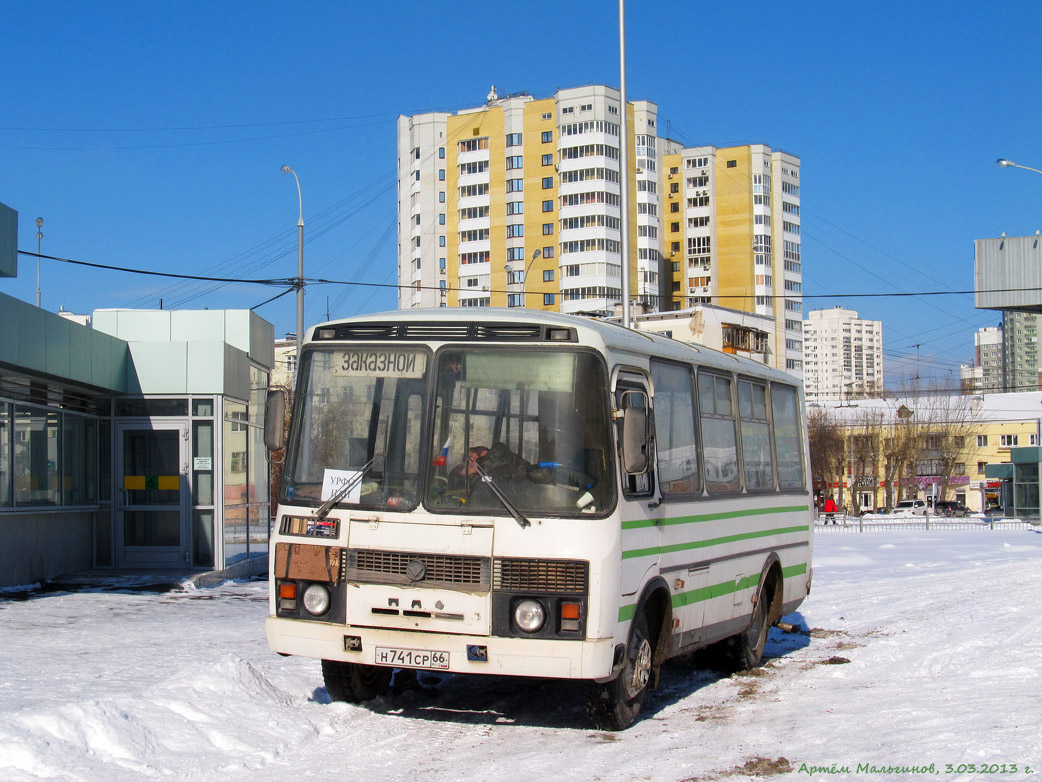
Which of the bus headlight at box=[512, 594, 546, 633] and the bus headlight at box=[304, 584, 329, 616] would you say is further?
the bus headlight at box=[304, 584, 329, 616]

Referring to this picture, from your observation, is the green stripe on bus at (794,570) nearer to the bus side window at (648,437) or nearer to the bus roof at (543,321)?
the bus roof at (543,321)

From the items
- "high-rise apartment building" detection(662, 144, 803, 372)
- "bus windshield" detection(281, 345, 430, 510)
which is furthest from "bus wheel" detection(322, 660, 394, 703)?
"high-rise apartment building" detection(662, 144, 803, 372)

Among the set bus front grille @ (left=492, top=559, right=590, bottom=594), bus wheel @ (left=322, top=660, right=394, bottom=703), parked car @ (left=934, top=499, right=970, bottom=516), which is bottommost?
parked car @ (left=934, top=499, right=970, bottom=516)

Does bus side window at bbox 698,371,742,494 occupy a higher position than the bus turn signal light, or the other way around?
bus side window at bbox 698,371,742,494

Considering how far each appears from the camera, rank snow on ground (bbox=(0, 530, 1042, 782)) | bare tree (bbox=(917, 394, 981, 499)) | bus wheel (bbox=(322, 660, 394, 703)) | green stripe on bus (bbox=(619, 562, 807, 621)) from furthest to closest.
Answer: bare tree (bbox=(917, 394, 981, 499)) < bus wheel (bbox=(322, 660, 394, 703)) < green stripe on bus (bbox=(619, 562, 807, 621)) < snow on ground (bbox=(0, 530, 1042, 782))

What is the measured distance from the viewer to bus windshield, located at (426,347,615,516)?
25.5 feet

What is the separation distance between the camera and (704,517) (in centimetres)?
994

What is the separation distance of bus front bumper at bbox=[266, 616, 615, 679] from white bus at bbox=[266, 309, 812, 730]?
1 centimetres

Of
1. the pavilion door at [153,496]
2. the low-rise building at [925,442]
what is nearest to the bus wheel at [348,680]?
the pavilion door at [153,496]

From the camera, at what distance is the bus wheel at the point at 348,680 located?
28.0 ft

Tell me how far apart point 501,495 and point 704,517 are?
276 cm

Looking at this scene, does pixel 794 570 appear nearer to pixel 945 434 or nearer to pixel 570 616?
pixel 570 616

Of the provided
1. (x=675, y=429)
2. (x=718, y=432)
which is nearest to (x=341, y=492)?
(x=675, y=429)

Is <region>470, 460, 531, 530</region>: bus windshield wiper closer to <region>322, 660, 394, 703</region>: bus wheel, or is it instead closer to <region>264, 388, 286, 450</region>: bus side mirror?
<region>264, 388, 286, 450</region>: bus side mirror
